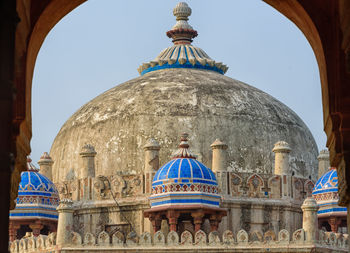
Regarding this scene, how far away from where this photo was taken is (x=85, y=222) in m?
31.1

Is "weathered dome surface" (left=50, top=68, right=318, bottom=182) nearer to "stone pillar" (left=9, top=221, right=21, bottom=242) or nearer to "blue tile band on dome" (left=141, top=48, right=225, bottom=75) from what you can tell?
"blue tile band on dome" (left=141, top=48, right=225, bottom=75)

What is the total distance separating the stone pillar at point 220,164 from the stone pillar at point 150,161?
163 centimetres

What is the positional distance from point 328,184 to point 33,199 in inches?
329

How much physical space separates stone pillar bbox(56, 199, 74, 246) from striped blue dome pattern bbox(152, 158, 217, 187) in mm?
2325

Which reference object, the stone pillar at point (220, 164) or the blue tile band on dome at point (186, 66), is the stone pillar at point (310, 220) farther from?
the blue tile band on dome at point (186, 66)

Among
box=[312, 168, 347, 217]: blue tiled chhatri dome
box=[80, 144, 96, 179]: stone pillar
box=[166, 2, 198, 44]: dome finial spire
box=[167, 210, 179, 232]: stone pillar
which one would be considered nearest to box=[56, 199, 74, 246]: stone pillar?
box=[167, 210, 179, 232]: stone pillar

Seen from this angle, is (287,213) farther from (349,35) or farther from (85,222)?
(349,35)

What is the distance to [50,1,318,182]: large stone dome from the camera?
3259cm

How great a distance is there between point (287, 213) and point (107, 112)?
6.95 meters

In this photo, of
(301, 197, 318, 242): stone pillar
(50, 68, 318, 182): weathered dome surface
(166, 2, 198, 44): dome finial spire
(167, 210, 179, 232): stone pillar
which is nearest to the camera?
(301, 197, 318, 242): stone pillar

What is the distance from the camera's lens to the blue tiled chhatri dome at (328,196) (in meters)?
28.9

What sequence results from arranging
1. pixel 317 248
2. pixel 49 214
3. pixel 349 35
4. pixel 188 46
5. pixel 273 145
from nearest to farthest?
pixel 349 35 → pixel 317 248 → pixel 49 214 → pixel 273 145 → pixel 188 46

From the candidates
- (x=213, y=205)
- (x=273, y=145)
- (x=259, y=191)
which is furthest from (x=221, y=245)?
(x=273, y=145)

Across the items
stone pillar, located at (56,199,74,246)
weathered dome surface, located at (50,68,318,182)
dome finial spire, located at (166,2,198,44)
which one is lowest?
stone pillar, located at (56,199,74,246)
